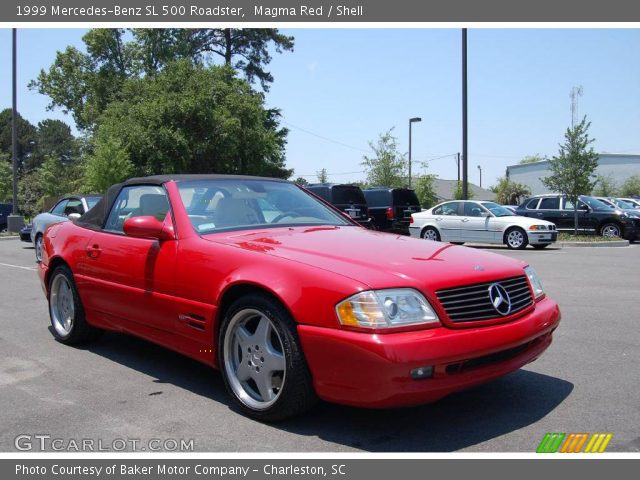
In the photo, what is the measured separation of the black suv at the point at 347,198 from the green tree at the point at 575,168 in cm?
743

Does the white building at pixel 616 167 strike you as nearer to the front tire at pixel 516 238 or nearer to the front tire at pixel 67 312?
the front tire at pixel 516 238

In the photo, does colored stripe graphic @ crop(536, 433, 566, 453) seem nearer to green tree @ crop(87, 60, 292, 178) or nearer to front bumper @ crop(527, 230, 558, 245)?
front bumper @ crop(527, 230, 558, 245)

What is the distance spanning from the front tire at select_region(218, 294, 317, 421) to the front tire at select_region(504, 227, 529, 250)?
582 inches

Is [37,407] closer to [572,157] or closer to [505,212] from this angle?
[505,212]

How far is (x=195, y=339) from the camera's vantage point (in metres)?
4.20

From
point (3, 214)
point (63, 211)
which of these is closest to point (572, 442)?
point (63, 211)

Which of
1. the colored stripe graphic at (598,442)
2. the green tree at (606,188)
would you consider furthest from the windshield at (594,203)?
the green tree at (606,188)

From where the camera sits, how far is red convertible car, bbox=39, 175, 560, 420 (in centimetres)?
329

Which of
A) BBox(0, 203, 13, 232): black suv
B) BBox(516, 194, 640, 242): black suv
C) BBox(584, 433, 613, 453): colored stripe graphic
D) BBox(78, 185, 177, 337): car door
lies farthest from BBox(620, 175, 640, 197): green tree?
BBox(584, 433, 613, 453): colored stripe graphic

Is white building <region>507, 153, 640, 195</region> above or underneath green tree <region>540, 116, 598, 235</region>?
above

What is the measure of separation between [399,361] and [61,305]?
401 cm

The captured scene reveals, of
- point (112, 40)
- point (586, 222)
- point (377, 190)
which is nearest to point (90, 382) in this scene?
point (377, 190)

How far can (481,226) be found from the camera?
1828cm
